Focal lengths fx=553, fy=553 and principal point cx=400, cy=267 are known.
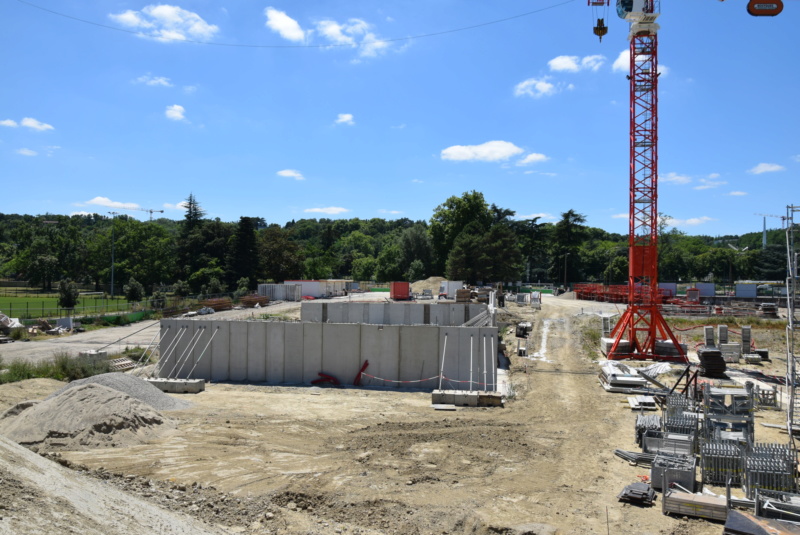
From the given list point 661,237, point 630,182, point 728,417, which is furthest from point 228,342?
point 661,237

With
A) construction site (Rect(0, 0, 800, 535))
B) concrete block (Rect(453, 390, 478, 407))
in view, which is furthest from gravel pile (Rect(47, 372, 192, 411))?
concrete block (Rect(453, 390, 478, 407))

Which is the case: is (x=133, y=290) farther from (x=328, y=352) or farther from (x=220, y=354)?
(x=328, y=352)

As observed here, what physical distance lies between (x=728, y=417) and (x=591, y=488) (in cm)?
470

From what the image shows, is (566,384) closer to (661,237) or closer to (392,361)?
(392,361)

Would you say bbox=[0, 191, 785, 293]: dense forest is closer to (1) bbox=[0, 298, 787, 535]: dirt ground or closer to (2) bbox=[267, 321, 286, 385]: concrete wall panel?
(2) bbox=[267, 321, 286, 385]: concrete wall panel

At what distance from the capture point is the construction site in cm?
997

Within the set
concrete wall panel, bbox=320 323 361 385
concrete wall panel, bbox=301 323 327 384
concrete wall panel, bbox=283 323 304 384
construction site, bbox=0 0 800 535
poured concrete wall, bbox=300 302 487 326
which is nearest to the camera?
construction site, bbox=0 0 800 535

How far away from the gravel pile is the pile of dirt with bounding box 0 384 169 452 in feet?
4.35

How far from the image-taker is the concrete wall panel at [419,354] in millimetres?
23797

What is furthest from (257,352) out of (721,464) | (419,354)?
(721,464)

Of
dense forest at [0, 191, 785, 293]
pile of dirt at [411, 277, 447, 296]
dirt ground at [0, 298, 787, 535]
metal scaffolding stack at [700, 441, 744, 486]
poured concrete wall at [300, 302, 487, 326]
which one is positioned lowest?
dirt ground at [0, 298, 787, 535]

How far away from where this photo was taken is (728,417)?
45.5 ft

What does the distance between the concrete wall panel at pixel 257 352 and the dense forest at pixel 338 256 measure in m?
37.8

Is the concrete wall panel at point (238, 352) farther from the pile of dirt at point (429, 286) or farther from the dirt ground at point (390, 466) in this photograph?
the pile of dirt at point (429, 286)
